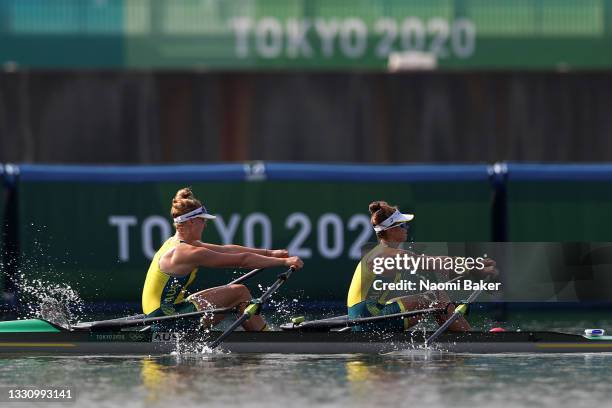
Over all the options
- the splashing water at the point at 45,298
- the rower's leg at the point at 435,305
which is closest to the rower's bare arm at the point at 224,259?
the rower's leg at the point at 435,305

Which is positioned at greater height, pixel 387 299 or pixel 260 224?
pixel 260 224

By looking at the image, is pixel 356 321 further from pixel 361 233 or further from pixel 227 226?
pixel 227 226

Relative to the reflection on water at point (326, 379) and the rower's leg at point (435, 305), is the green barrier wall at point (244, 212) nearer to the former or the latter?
the rower's leg at point (435, 305)

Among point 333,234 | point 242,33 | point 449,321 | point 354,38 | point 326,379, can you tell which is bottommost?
point 326,379

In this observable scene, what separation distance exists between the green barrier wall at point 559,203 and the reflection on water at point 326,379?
4.20m

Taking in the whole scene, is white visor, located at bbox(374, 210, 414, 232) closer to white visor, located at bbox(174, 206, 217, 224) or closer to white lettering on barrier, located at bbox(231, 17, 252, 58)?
white visor, located at bbox(174, 206, 217, 224)

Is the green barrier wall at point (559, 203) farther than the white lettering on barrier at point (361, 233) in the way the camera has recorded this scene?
Yes

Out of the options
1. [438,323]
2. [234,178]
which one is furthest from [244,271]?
[438,323]

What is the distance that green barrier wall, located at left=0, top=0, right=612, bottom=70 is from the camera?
20.6 m

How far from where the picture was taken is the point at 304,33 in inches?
830

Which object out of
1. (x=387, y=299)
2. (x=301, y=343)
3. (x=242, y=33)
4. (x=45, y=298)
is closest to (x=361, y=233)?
(x=45, y=298)

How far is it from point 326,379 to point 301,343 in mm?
1518

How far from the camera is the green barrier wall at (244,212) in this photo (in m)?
17.0

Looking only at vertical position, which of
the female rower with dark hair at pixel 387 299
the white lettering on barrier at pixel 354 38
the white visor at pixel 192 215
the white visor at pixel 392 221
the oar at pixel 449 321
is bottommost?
the oar at pixel 449 321
